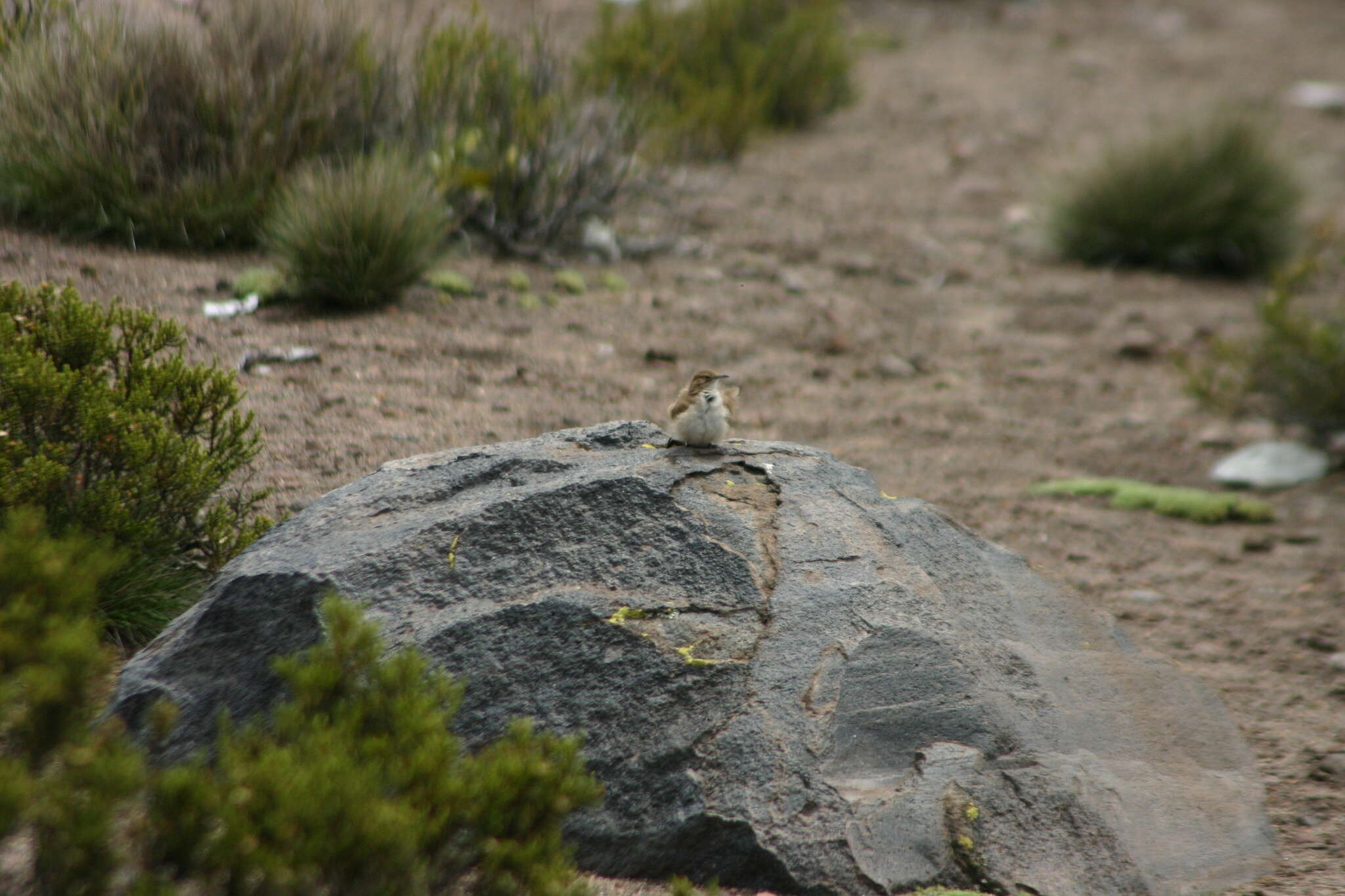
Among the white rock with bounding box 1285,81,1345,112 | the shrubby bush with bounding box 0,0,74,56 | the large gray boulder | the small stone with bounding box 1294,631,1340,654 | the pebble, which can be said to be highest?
the white rock with bounding box 1285,81,1345,112

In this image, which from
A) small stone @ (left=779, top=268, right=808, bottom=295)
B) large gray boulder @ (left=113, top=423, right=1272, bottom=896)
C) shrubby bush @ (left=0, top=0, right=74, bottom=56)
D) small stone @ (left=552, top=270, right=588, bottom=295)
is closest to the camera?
large gray boulder @ (left=113, top=423, right=1272, bottom=896)

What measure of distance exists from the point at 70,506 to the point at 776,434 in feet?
12.1

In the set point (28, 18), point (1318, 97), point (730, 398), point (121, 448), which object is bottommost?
point (121, 448)

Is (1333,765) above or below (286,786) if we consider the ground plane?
below

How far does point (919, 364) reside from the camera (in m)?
7.57

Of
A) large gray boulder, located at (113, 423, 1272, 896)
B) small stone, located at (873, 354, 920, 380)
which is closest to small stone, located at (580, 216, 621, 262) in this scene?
small stone, located at (873, 354, 920, 380)

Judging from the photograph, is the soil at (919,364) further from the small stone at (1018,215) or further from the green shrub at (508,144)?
the green shrub at (508,144)

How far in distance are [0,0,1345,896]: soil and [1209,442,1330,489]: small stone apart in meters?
0.10

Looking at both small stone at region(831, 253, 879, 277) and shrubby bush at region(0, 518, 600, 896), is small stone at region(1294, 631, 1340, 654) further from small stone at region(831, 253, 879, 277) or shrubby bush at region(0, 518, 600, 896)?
small stone at region(831, 253, 879, 277)

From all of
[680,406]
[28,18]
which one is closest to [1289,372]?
[680,406]

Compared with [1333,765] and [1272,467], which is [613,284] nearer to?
[1272,467]

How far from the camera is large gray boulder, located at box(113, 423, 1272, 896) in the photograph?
2.93 m

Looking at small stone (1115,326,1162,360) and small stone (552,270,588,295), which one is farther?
small stone (1115,326,1162,360)

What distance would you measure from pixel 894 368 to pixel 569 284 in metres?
2.20
